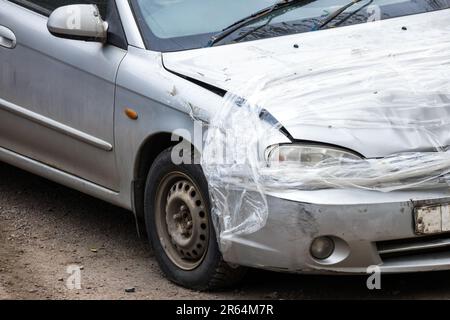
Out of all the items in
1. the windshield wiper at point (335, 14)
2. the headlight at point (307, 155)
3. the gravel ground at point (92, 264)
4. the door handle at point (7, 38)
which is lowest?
the gravel ground at point (92, 264)

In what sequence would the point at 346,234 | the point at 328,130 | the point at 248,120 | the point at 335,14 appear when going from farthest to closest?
1. the point at 335,14
2. the point at 248,120
3. the point at 328,130
4. the point at 346,234

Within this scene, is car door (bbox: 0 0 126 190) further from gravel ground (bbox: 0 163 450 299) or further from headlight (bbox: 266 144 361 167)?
headlight (bbox: 266 144 361 167)

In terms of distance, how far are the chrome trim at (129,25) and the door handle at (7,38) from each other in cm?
79

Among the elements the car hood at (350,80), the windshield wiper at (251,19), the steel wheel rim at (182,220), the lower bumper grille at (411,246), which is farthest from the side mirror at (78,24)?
the lower bumper grille at (411,246)

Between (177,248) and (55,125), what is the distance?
1.13 m

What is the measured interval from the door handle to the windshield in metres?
0.87

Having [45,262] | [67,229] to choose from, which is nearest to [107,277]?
[45,262]

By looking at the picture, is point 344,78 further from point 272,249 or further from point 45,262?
point 45,262

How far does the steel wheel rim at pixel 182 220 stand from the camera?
5.91 metres

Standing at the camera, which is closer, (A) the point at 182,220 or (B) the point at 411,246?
(B) the point at 411,246

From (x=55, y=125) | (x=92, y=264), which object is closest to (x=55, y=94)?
(x=55, y=125)

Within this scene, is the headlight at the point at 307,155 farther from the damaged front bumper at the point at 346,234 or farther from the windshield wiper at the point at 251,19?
the windshield wiper at the point at 251,19

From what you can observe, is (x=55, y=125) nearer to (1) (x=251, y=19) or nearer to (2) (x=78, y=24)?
(2) (x=78, y=24)

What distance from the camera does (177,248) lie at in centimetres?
614
